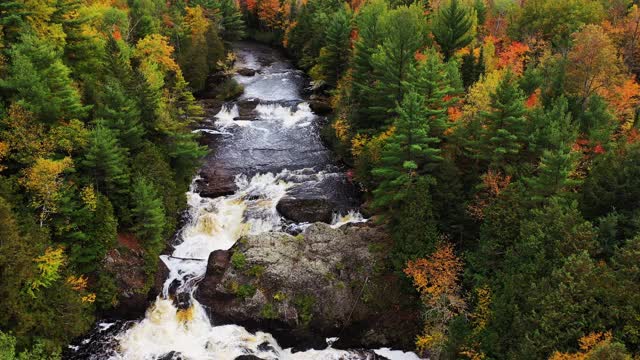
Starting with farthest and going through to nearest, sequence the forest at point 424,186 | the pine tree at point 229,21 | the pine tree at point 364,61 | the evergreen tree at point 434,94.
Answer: the pine tree at point 229,21 → the pine tree at point 364,61 → the evergreen tree at point 434,94 → the forest at point 424,186

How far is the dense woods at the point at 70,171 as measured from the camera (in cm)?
2781

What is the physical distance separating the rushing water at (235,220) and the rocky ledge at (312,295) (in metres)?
0.98

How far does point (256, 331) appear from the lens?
33688 millimetres

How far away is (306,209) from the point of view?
43.2 meters

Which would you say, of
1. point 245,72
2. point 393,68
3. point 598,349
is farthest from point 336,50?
point 598,349

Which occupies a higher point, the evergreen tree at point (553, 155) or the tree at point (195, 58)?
the evergreen tree at point (553, 155)

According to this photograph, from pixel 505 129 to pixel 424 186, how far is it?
690cm

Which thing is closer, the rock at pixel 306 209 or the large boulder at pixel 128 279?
the large boulder at pixel 128 279

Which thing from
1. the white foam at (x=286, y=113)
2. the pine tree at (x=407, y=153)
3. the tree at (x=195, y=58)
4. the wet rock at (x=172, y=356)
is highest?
the pine tree at (x=407, y=153)

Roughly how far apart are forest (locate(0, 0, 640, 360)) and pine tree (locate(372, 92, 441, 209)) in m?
0.13

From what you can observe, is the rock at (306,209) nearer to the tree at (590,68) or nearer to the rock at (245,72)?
the tree at (590,68)

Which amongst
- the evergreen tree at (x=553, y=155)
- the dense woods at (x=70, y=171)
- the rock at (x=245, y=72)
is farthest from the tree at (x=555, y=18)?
the dense woods at (x=70, y=171)

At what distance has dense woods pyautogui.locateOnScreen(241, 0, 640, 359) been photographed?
909 inches

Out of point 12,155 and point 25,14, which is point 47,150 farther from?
point 25,14
